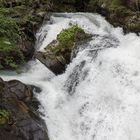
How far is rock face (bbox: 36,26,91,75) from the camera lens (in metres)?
12.1

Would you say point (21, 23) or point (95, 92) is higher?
point (21, 23)

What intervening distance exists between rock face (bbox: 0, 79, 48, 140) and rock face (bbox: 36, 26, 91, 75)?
1726 mm

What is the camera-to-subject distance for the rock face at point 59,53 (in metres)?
12.1

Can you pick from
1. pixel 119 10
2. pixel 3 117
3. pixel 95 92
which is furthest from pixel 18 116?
pixel 119 10

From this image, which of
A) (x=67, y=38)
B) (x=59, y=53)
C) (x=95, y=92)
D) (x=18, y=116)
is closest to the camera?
(x=18, y=116)

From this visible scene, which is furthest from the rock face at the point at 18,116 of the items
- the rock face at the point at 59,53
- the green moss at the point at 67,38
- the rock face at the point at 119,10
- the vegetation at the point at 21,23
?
the rock face at the point at 119,10

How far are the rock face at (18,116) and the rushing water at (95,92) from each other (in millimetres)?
586

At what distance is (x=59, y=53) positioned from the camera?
12281 mm

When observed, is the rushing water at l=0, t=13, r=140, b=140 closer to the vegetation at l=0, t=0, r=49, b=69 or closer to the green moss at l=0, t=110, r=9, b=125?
the vegetation at l=0, t=0, r=49, b=69

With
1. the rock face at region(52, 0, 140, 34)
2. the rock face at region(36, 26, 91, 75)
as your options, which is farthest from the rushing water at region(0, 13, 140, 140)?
the rock face at region(52, 0, 140, 34)

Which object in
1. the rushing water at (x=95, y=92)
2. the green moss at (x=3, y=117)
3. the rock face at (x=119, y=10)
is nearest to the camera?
the green moss at (x=3, y=117)

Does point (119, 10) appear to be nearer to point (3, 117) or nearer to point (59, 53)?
point (59, 53)

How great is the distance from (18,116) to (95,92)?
2926 millimetres

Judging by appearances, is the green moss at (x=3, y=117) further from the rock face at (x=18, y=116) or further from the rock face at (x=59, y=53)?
the rock face at (x=59, y=53)
